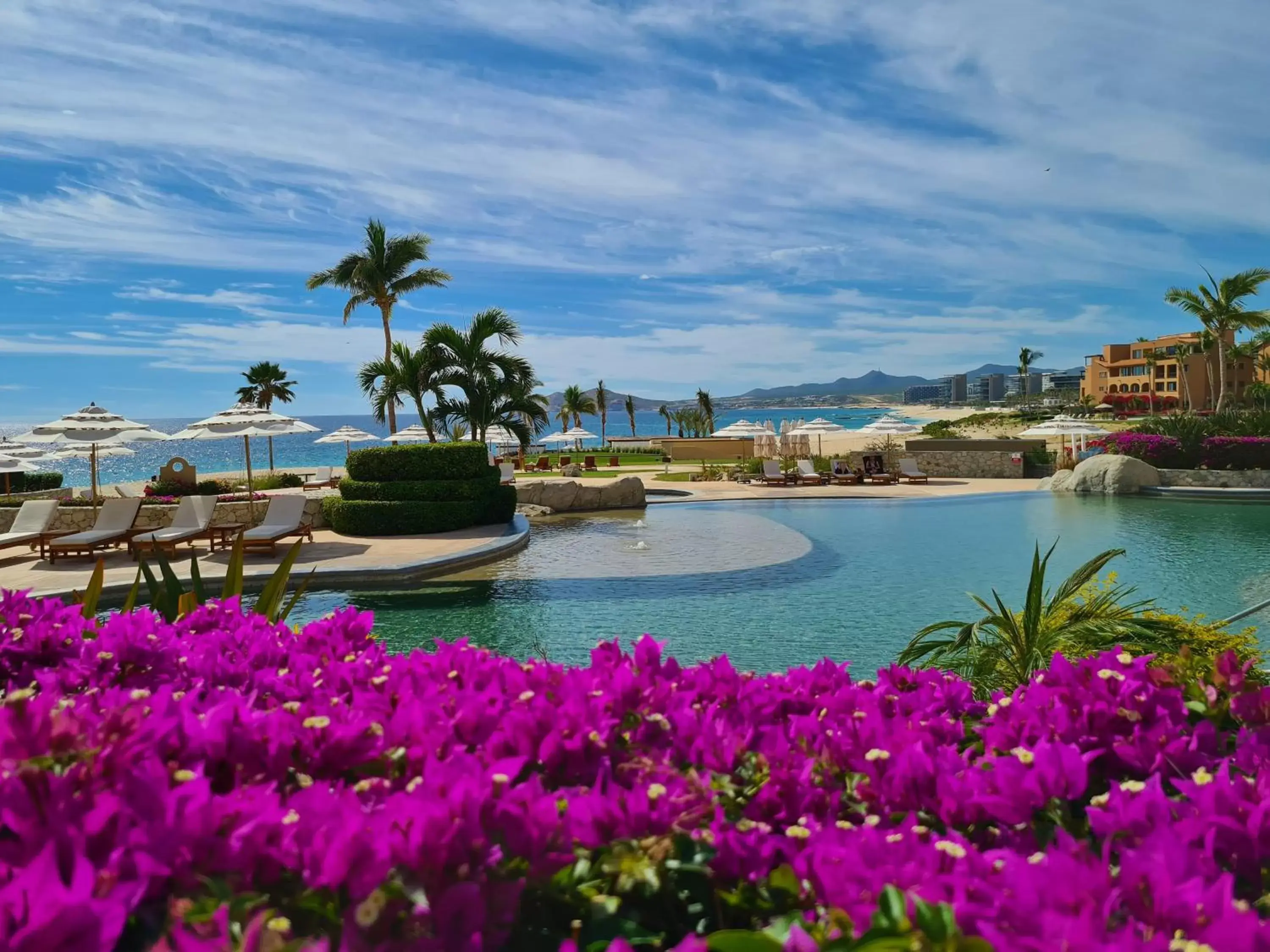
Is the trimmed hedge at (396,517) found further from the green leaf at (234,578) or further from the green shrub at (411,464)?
the green leaf at (234,578)

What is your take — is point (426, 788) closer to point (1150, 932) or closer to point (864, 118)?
point (1150, 932)

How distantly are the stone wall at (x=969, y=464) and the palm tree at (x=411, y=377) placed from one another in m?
16.0

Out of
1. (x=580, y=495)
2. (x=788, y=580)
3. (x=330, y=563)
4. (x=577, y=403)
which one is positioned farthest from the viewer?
(x=577, y=403)

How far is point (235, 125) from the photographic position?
14.1 meters

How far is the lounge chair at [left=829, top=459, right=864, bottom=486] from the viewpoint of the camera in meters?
26.5

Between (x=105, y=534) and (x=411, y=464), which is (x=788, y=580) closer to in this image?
(x=411, y=464)

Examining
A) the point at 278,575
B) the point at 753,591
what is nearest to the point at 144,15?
the point at 278,575

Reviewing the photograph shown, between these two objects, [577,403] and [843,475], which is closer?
[843,475]

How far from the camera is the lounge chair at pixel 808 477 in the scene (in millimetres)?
26391

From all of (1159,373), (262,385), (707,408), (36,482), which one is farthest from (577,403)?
(1159,373)

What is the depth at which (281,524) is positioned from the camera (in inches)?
549

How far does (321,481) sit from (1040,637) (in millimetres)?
28801

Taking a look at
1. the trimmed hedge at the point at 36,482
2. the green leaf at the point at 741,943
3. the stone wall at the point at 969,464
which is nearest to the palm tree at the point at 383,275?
the trimmed hedge at the point at 36,482

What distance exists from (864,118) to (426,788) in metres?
19.9
